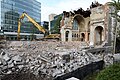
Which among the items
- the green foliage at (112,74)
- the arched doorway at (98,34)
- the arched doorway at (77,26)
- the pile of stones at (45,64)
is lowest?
the pile of stones at (45,64)

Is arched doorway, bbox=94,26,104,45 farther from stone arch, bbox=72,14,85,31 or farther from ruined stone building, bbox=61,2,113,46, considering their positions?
stone arch, bbox=72,14,85,31

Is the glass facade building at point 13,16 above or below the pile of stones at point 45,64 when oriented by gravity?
above

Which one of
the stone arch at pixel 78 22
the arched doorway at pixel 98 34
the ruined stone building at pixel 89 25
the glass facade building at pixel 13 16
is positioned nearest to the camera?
the ruined stone building at pixel 89 25

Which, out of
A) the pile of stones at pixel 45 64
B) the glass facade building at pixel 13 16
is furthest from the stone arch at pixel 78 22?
the pile of stones at pixel 45 64

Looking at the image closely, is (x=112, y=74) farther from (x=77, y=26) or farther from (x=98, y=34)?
(x=77, y=26)

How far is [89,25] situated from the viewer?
42344mm

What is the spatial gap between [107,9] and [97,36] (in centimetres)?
672

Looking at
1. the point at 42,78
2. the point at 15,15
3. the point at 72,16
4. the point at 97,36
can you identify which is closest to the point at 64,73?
the point at 42,78

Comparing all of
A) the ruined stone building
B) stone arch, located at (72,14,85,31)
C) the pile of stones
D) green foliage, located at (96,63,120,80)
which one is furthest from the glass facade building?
green foliage, located at (96,63,120,80)

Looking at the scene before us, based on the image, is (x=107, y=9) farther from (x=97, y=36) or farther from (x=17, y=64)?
(x=17, y=64)

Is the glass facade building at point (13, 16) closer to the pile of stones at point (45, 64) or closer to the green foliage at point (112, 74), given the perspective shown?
the pile of stones at point (45, 64)

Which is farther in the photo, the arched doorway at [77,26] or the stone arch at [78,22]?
the arched doorway at [77,26]

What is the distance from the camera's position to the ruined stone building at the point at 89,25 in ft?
89.0

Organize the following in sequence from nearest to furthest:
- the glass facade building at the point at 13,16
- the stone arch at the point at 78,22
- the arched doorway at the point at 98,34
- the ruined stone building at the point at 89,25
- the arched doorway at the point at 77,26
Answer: the ruined stone building at the point at 89,25 < the arched doorway at the point at 98,34 < the stone arch at the point at 78,22 < the arched doorway at the point at 77,26 < the glass facade building at the point at 13,16
